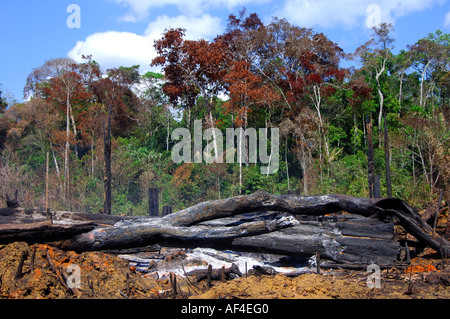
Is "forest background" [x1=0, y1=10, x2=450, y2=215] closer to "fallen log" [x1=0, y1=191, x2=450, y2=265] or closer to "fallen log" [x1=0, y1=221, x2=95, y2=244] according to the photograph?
"fallen log" [x1=0, y1=191, x2=450, y2=265]

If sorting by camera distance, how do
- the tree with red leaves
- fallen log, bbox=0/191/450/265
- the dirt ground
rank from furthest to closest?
the tree with red leaves, fallen log, bbox=0/191/450/265, the dirt ground

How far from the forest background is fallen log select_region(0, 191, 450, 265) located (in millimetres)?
8880

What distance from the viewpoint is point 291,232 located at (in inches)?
303

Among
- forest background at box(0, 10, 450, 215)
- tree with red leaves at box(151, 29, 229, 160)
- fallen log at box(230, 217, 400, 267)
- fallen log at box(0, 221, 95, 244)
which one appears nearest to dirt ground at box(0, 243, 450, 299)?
fallen log at box(0, 221, 95, 244)

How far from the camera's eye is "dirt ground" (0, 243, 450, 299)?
4.96 meters

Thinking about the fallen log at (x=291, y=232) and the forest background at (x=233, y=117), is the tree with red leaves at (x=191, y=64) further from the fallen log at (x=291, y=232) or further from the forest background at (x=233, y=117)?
the fallen log at (x=291, y=232)

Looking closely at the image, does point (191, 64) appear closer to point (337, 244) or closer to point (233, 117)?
point (233, 117)

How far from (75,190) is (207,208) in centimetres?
1494

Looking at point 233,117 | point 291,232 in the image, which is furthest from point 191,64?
point 291,232

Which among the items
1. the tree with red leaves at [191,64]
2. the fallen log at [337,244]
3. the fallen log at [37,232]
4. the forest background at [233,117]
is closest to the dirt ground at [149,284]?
the fallen log at [37,232]

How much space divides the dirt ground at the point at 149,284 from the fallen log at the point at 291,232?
2.32ft

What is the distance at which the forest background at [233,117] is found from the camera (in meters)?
19.1

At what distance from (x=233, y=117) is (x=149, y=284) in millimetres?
17715

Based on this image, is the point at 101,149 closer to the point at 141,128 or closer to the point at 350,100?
the point at 141,128
